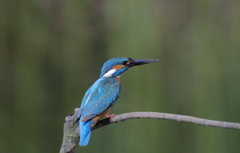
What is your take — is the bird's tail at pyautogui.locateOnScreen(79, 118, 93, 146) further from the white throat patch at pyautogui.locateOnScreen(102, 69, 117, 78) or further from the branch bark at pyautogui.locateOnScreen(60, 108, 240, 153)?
the white throat patch at pyautogui.locateOnScreen(102, 69, 117, 78)

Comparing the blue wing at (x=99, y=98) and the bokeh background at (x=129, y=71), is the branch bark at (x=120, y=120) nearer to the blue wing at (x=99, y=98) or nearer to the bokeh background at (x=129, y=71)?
the blue wing at (x=99, y=98)

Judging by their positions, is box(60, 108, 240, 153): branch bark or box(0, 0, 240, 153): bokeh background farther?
box(0, 0, 240, 153): bokeh background

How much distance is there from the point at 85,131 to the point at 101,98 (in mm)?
278

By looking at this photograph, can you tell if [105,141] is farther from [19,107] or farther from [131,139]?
[19,107]

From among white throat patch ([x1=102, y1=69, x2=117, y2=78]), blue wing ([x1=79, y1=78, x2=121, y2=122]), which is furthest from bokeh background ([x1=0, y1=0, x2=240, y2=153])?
blue wing ([x1=79, y1=78, x2=121, y2=122])

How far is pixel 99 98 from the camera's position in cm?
181

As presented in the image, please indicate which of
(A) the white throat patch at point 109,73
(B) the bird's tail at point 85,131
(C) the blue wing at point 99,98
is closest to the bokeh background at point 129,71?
(A) the white throat patch at point 109,73

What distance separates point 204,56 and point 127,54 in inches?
38.0

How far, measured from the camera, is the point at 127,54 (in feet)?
12.0

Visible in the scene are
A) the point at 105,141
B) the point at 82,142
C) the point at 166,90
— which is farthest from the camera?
the point at 166,90

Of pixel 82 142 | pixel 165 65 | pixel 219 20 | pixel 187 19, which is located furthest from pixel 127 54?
pixel 82 142

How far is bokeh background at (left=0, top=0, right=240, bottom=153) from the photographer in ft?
11.8

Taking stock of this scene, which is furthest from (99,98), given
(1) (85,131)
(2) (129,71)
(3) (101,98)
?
(2) (129,71)

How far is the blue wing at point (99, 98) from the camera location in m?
1.63
